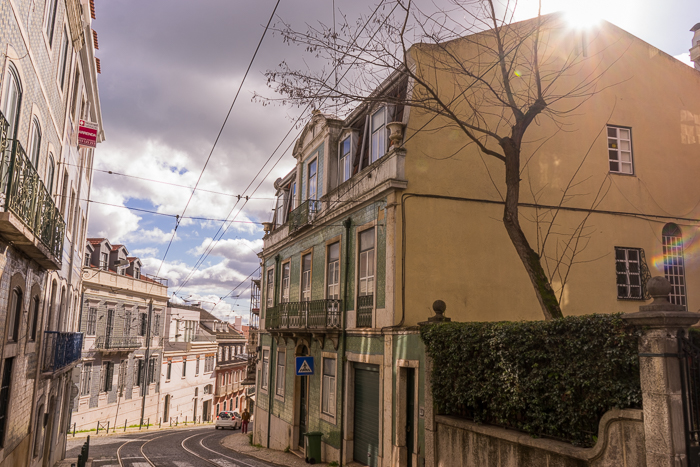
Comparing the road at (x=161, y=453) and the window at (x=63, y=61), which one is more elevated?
the window at (x=63, y=61)

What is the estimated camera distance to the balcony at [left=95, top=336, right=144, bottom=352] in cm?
3244

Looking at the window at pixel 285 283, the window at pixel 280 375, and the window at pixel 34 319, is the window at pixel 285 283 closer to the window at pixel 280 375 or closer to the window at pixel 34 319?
→ the window at pixel 280 375

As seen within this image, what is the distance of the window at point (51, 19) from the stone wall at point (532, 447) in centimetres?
1107

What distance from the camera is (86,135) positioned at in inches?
693

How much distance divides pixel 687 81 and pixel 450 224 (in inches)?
371

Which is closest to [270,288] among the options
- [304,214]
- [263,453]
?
[304,214]

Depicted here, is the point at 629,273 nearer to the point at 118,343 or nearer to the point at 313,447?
the point at 313,447

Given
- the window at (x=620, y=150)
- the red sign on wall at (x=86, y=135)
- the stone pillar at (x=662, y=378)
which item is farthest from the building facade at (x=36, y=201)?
the window at (x=620, y=150)

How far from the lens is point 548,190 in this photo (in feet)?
48.5

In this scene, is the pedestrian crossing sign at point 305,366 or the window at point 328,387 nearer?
the window at point 328,387

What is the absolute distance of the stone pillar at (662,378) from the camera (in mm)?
6191

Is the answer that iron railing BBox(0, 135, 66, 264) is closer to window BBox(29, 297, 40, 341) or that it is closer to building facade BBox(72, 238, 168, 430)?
window BBox(29, 297, 40, 341)

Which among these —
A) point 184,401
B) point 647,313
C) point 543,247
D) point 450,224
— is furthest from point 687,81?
point 184,401

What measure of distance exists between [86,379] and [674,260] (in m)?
29.7
